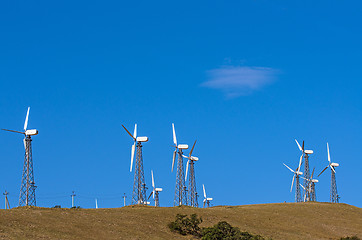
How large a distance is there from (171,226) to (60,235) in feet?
72.4

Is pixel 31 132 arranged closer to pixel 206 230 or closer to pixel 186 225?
pixel 186 225

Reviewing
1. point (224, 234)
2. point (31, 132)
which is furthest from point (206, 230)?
point (31, 132)

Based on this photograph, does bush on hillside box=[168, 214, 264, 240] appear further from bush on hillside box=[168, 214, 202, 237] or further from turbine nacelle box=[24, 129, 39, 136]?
turbine nacelle box=[24, 129, 39, 136]

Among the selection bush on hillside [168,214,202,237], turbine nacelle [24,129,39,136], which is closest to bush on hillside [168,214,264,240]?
bush on hillside [168,214,202,237]

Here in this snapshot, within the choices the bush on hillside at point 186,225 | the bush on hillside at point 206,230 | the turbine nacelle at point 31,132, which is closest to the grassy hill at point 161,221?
the bush on hillside at point 186,225

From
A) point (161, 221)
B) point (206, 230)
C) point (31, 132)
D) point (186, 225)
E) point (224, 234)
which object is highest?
point (31, 132)

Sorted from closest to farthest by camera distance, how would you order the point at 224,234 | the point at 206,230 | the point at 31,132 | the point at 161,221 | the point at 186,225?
1. the point at 224,234
2. the point at 206,230
3. the point at 186,225
4. the point at 161,221
5. the point at 31,132

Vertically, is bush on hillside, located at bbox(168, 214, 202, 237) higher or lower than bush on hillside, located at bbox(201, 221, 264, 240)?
higher

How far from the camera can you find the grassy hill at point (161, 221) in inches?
3457

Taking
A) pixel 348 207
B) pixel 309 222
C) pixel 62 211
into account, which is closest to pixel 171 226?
pixel 62 211

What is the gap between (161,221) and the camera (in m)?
105

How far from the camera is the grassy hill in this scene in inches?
3457

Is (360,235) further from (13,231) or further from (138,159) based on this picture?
(13,231)

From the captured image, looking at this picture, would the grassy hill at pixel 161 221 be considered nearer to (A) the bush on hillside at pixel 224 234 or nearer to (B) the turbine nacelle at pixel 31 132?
(A) the bush on hillside at pixel 224 234
